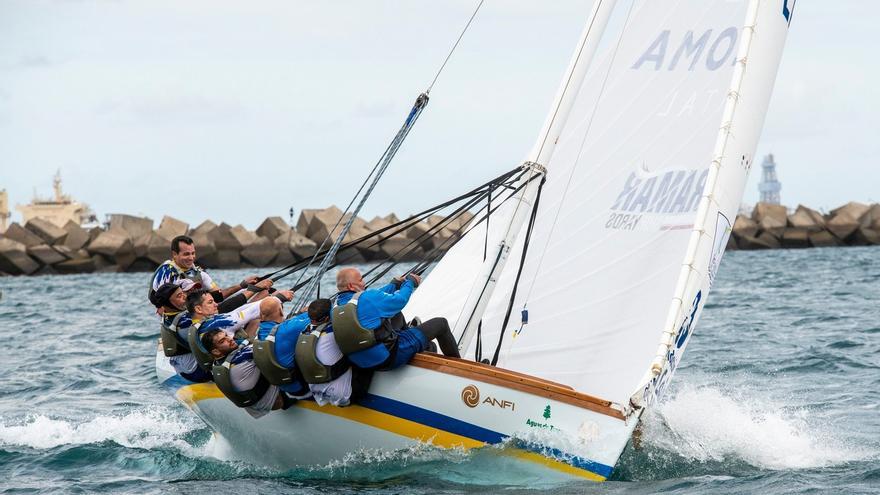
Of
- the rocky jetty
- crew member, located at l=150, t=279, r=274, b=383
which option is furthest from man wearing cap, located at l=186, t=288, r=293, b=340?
the rocky jetty

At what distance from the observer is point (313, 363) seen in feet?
20.8

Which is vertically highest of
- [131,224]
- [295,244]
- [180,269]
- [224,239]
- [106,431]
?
[295,244]

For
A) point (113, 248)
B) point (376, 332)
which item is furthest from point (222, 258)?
point (376, 332)

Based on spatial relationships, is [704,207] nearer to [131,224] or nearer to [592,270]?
[592,270]

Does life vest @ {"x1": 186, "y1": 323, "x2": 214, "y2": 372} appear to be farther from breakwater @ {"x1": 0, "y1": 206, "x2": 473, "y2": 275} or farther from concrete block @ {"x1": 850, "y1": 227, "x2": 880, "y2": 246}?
concrete block @ {"x1": 850, "y1": 227, "x2": 880, "y2": 246}

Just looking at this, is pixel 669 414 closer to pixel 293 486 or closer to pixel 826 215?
pixel 293 486

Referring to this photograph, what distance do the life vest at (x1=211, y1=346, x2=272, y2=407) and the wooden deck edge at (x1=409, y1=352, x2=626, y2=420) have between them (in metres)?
0.92

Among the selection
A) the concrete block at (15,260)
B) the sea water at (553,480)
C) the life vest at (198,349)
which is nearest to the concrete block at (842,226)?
the sea water at (553,480)

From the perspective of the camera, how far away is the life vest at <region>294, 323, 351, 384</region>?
633cm

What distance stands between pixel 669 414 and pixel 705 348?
17.1 ft

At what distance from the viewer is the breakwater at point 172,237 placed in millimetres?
34594

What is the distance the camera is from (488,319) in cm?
821

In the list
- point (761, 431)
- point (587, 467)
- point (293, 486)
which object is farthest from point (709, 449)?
point (293, 486)

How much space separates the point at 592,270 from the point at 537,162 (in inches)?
38.3
